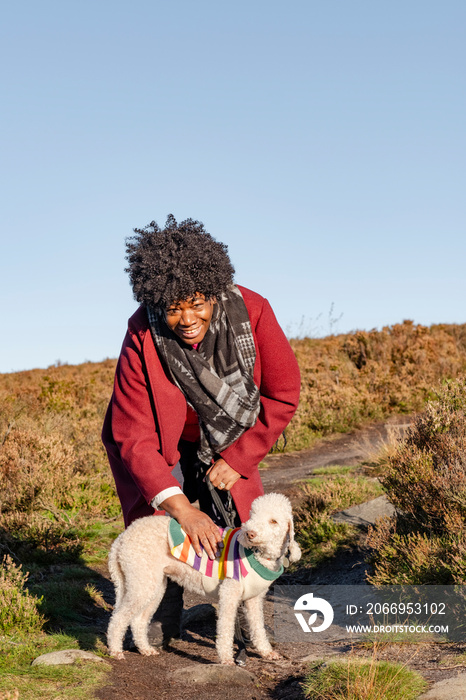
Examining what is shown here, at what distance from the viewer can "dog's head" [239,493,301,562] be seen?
11.5 ft

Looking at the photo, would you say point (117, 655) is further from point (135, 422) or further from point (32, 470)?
point (32, 470)

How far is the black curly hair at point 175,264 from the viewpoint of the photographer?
12.0 ft

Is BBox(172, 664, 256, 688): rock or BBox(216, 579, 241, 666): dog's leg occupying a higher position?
BBox(216, 579, 241, 666): dog's leg

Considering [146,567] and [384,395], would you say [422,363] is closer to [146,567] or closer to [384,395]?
[384,395]

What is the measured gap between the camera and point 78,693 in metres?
3.49

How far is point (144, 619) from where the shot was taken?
396cm

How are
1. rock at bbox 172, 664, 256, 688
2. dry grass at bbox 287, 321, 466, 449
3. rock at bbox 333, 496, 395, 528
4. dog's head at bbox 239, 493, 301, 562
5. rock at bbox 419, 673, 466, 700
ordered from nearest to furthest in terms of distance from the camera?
1. rock at bbox 419, 673, 466, 700
2. dog's head at bbox 239, 493, 301, 562
3. rock at bbox 172, 664, 256, 688
4. rock at bbox 333, 496, 395, 528
5. dry grass at bbox 287, 321, 466, 449

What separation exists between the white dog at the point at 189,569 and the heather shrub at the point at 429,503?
1583 mm

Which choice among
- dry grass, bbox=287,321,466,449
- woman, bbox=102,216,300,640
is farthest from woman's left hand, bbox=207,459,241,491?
dry grass, bbox=287,321,466,449

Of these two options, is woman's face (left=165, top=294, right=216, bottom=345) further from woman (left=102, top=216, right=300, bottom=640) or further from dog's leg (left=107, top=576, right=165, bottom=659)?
dog's leg (left=107, top=576, right=165, bottom=659)

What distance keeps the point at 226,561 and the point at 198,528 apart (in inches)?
10.7

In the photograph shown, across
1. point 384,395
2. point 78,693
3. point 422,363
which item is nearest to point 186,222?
point 78,693

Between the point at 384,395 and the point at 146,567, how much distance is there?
40.8 feet

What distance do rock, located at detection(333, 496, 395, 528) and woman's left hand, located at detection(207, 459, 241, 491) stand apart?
3.26 meters
